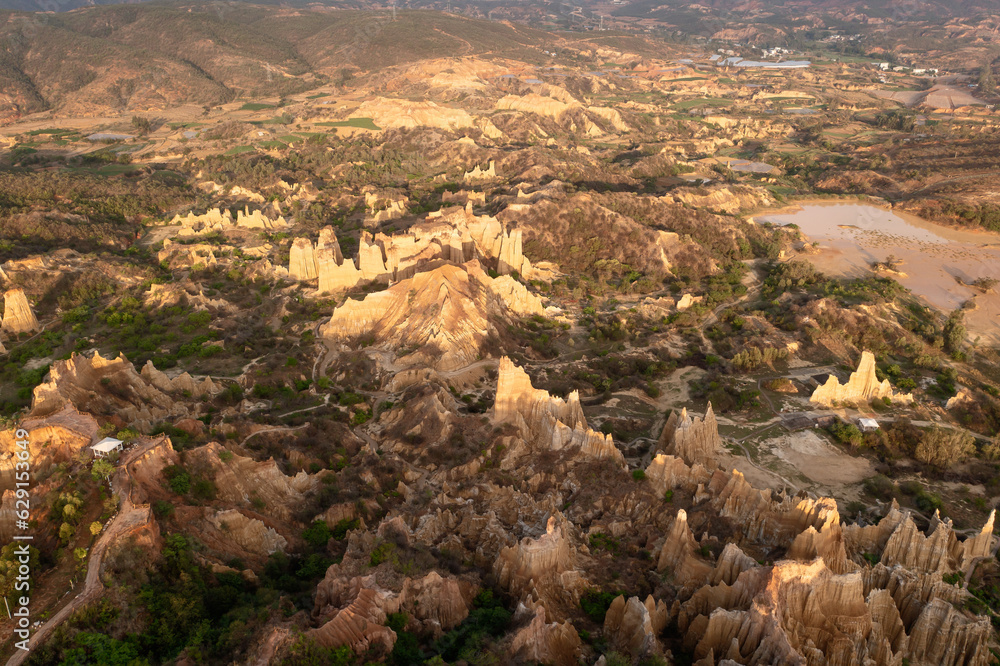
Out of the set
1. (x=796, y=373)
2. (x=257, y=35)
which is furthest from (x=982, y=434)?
(x=257, y=35)

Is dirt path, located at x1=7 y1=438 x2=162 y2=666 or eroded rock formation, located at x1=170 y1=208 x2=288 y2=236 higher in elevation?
dirt path, located at x1=7 y1=438 x2=162 y2=666

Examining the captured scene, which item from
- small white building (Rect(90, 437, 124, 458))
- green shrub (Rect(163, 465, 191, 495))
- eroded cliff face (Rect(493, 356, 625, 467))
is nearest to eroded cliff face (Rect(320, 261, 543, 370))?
eroded cliff face (Rect(493, 356, 625, 467))

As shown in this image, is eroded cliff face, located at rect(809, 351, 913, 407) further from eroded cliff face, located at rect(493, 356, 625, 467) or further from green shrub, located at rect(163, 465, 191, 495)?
green shrub, located at rect(163, 465, 191, 495)

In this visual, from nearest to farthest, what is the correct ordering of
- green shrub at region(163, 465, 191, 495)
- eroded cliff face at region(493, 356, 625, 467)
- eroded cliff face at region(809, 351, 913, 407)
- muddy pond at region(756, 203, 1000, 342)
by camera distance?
green shrub at region(163, 465, 191, 495) < eroded cliff face at region(493, 356, 625, 467) < eroded cliff face at region(809, 351, 913, 407) < muddy pond at region(756, 203, 1000, 342)

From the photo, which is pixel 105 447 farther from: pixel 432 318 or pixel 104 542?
pixel 432 318

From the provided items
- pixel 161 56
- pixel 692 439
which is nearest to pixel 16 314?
pixel 692 439
